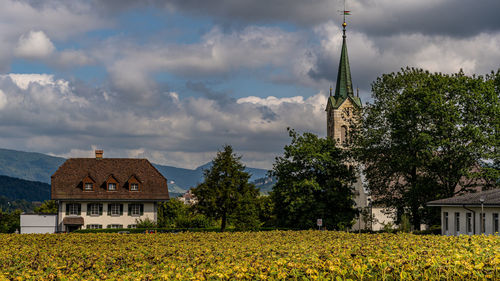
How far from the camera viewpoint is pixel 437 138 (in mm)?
46594

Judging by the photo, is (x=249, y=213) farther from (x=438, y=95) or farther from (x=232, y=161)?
(x=438, y=95)

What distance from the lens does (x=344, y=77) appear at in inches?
3770

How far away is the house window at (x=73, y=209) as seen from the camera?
223ft

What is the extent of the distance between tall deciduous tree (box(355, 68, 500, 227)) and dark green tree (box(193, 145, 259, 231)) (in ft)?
44.3

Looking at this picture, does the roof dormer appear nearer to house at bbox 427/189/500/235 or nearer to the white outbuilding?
the white outbuilding

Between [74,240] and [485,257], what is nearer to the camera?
[485,257]

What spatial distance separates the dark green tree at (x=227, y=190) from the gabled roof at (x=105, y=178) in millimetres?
26053

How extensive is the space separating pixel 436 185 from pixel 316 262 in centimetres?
4118

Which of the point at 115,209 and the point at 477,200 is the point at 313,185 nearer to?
the point at 477,200

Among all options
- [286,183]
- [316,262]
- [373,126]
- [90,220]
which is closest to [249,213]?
[286,183]

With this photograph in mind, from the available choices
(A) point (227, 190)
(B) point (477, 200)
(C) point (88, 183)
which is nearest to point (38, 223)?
(C) point (88, 183)

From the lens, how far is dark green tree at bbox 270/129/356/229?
54969 millimetres

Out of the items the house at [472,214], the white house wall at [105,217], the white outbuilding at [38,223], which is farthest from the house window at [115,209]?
the house at [472,214]

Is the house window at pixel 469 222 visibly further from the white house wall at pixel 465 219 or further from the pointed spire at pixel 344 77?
the pointed spire at pixel 344 77
